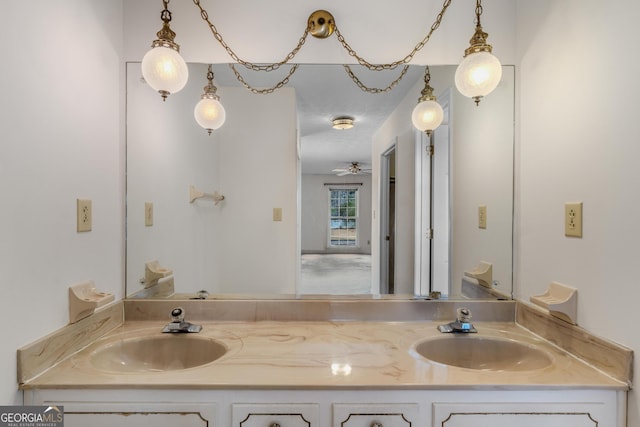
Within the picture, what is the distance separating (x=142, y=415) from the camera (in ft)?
3.20

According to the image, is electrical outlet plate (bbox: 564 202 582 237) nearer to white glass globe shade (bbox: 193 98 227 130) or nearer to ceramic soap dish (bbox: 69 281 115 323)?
white glass globe shade (bbox: 193 98 227 130)

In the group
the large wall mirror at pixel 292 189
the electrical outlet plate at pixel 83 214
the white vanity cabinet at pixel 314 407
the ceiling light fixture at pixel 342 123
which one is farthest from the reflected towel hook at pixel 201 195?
the white vanity cabinet at pixel 314 407

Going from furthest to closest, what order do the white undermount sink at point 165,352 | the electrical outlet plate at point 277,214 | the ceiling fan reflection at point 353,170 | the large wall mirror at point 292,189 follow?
the ceiling fan reflection at point 353,170 < the electrical outlet plate at point 277,214 < the large wall mirror at point 292,189 < the white undermount sink at point 165,352

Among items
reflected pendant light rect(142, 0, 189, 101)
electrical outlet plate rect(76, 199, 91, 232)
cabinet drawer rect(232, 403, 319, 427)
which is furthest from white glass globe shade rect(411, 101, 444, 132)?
electrical outlet plate rect(76, 199, 91, 232)

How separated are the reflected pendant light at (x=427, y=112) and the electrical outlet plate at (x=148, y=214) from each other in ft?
4.20

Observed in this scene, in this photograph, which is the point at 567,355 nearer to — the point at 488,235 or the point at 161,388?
the point at 488,235

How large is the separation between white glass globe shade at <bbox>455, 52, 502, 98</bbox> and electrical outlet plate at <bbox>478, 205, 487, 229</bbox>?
503 mm

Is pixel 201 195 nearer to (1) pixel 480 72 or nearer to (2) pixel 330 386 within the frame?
(2) pixel 330 386

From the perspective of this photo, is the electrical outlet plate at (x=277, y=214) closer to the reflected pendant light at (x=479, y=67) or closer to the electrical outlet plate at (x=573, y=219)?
the reflected pendant light at (x=479, y=67)

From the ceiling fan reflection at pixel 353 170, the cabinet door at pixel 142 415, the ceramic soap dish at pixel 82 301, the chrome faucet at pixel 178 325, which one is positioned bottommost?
the cabinet door at pixel 142 415

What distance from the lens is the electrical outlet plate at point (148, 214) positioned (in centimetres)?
152

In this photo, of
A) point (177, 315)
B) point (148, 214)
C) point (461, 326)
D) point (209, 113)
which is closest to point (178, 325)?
point (177, 315)

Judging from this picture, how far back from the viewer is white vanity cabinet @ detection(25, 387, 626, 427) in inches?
38.3

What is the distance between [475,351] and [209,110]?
1533 mm
